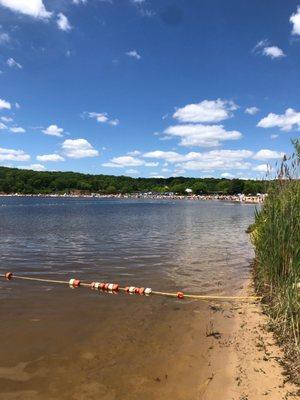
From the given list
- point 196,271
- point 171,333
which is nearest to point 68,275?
point 196,271

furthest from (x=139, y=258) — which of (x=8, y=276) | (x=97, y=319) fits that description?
(x=97, y=319)

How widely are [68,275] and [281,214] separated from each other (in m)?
10.7

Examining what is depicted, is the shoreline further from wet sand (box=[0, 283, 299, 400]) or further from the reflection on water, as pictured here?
the reflection on water

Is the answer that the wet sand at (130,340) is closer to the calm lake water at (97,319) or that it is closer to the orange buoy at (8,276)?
the calm lake water at (97,319)

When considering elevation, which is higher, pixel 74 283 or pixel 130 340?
pixel 74 283

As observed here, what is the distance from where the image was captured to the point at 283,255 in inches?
426

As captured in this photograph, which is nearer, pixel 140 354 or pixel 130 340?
pixel 140 354

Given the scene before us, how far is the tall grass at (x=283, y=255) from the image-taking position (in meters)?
8.81

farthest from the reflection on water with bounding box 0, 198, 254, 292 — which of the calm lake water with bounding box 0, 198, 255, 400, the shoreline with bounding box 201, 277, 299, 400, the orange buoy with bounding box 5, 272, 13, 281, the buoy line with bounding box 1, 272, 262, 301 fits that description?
the shoreline with bounding box 201, 277, 299, 400

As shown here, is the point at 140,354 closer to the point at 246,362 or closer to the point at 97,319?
the point at 246,362

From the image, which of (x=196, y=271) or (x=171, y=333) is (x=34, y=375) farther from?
(x=196, y=271)

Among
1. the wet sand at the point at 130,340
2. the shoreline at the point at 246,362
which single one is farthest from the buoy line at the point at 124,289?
the shoreline at the point at 246,362

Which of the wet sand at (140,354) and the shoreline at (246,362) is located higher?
the shoreline at (246,362)

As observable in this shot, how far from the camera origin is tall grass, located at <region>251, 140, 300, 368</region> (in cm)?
881
